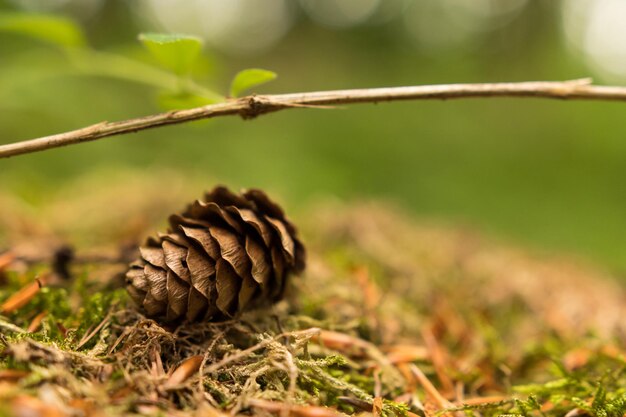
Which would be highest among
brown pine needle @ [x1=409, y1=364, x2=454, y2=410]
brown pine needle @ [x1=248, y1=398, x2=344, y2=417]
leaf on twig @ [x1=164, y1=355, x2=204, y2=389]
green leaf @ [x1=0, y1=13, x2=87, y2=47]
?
green leaf @ [x1=0, y1=13, x2=87, y2=47]

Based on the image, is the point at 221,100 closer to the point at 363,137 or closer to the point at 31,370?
the point at 31,370

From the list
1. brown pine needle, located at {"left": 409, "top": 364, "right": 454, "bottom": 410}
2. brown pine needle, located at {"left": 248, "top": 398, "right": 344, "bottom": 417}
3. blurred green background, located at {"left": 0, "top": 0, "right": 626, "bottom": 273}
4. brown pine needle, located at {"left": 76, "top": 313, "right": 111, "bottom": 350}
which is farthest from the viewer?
blurred green background, located at {"left": 0, "top": 0, "right": 626, "bottom": 273}

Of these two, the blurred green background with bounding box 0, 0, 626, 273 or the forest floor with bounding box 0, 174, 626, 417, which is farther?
the blurred green background with bounding box 0, 0, 626, 273

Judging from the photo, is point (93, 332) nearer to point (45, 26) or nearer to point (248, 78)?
point (248, 78)

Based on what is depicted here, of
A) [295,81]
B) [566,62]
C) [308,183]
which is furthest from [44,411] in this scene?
[566,62]

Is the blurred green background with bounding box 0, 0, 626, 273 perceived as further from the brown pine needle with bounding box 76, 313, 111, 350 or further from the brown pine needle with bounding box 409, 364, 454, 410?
the brown pine needle with bounding box 409, 364, 454, 410

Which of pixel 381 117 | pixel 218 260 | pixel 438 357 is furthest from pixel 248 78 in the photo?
pixel 381 117

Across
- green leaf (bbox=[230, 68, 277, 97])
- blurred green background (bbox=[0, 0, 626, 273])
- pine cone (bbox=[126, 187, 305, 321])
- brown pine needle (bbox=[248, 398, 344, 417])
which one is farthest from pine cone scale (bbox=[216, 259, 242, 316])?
blurred green background (bbox=[0, 0, 626, 273])
